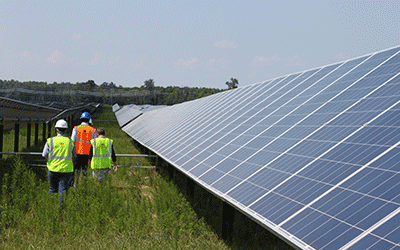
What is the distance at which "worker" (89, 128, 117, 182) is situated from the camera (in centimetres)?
1427

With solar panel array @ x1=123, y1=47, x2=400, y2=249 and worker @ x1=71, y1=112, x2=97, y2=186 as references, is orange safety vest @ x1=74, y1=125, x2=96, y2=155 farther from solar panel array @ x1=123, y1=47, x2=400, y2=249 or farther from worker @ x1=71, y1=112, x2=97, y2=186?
solar panel array @ x1=123, y1=47, x2=400, y2=249

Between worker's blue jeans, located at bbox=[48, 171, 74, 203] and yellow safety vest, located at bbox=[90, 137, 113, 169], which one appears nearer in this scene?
worker's blue jeans, located at bbox=[48, 171, 74, 203]

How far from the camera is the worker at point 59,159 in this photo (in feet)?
39.6

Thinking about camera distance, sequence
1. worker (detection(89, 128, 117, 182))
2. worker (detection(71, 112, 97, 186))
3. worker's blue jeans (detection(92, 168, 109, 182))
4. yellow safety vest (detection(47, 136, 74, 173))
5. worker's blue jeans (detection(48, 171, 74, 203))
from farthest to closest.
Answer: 1. worker (detection(71, 112, 97, 186))
2. worker's blue jeans (detection(92, 168, 109, 182))
3. worker (detection(89, 128, 117, 182))
4. worker's blue jeans (detection(48, 171, 74, 203))
5. yellow safety vest (detection(47, 136, 74, 173))

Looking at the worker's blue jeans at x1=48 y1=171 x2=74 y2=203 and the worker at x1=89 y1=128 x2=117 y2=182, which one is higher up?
the worker at x1=89 y1=128 x2=117 y2=182

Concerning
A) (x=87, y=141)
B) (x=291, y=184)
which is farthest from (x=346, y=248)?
(x=87, y=141)

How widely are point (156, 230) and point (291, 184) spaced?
14.9ft

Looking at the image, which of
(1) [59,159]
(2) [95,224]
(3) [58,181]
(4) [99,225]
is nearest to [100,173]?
(3) [58,181]

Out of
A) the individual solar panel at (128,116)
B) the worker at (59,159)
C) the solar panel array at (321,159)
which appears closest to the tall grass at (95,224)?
the worker at (59,159)

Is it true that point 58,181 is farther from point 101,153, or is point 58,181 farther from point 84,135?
point 84,135

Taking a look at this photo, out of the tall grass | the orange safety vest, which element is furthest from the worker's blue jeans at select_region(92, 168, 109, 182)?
the tall grass

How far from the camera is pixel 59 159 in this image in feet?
39.7

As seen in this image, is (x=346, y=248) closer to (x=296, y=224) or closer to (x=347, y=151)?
(x=296, y=224)

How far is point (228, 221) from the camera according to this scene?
30.2ft
